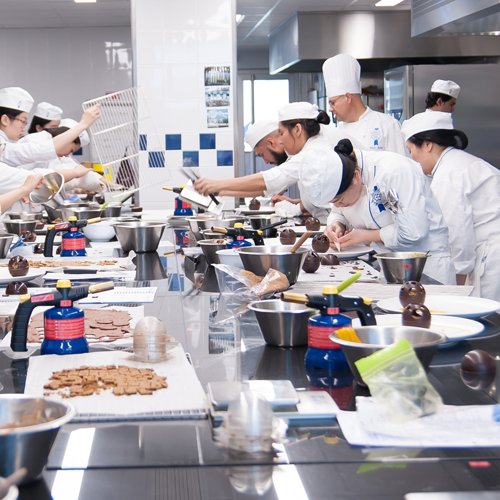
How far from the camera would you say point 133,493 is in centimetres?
97

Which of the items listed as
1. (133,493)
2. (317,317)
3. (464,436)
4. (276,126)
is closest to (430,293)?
(317,317)

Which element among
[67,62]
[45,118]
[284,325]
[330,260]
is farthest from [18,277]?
[67,62]

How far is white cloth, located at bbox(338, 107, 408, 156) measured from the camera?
16.6 feet

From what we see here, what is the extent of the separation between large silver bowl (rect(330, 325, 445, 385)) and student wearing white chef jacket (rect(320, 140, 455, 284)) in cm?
149

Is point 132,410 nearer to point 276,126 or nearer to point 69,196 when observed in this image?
point 276,126

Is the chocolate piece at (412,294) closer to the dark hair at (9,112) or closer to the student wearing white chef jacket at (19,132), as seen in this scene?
the student wearing white chef jacket at (19,132)

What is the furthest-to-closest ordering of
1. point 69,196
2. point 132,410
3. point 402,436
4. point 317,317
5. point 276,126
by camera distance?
1. point 69,196
2. point 276,126
3. point 317,317
4. point 132,410
5. point 402,436

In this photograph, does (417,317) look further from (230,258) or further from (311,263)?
(230,258)

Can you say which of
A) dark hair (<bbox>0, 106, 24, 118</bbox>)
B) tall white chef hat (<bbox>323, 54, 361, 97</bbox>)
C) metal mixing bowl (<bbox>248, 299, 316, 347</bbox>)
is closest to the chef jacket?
dark hair (<bbox>0, 106, 24, 118</bbox>)

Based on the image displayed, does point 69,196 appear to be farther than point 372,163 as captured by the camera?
Yes

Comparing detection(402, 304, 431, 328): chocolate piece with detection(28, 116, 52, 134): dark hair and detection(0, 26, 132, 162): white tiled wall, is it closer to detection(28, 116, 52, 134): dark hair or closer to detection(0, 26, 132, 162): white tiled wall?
detection(28, 116, 52, 134): dark hair

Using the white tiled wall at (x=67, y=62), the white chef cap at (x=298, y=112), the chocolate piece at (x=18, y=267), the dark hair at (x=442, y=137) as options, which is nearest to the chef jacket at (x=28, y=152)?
the white chef cap at (x=298, y=112)

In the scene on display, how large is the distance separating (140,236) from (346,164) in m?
1.01

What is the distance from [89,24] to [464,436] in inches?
370
